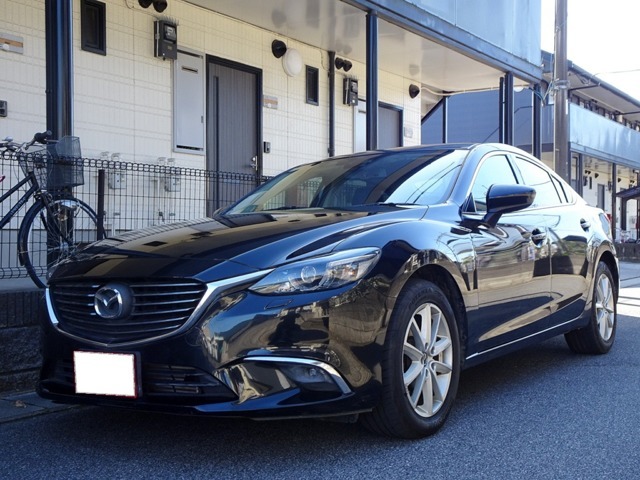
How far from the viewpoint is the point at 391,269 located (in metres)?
3.23

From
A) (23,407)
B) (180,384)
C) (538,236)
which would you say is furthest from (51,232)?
(538,236)

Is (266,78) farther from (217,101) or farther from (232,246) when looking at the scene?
(232,246)

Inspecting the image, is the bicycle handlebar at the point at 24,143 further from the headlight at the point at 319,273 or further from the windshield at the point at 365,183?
the headlight at the point at 319,273

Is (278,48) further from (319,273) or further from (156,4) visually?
(319,273)

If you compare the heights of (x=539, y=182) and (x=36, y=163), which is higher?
(x=36, y=163)

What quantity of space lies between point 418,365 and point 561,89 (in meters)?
9.77

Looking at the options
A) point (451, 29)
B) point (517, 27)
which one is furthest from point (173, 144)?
point (517, 27)

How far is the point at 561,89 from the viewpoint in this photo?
11.9 metres

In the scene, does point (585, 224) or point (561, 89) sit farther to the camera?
point (561, 89)

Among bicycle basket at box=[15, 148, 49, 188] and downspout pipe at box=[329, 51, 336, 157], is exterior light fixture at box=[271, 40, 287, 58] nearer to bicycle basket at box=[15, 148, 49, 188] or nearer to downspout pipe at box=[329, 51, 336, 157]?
downspout pipe at box=[329, 51, 336, 157]

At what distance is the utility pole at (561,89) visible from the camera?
11914 millimetres

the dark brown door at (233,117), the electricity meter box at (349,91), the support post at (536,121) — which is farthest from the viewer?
the support post at (536,121)

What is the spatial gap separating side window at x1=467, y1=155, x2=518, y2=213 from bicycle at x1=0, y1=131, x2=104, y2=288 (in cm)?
286

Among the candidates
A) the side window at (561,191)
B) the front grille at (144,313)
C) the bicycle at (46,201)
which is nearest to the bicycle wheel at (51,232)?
the bicycle at (46,201)
